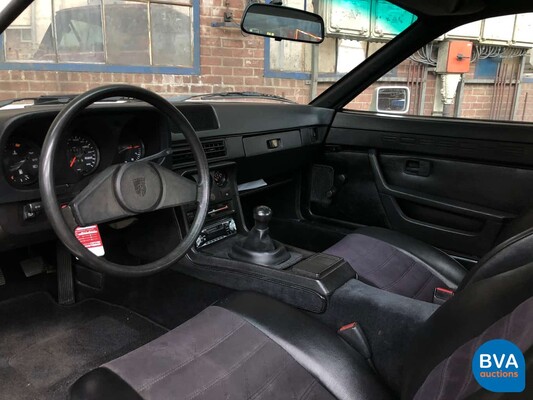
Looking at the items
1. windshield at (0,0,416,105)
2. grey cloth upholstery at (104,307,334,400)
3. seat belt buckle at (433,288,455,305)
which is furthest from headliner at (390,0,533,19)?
windshield at (0,0,416,105)

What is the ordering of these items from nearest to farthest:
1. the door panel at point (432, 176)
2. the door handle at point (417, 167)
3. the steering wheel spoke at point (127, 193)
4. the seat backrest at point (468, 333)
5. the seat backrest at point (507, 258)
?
the seat backrest at point (468, 333) → the seat backrest at point (507, 258) → the steering wheel spoke at point (127, 193) → the door panel at point (432, 176) → the door handle at point (417, 167)

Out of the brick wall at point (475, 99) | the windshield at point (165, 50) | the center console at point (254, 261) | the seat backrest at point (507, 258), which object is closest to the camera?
the seat backrest at point (507, 258)

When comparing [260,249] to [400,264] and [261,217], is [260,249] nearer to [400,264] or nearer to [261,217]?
[261,217]

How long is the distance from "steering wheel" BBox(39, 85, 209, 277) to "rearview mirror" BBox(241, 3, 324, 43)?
2.66 ft

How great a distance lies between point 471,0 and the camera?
1.65 meters

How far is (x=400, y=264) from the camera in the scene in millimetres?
1695

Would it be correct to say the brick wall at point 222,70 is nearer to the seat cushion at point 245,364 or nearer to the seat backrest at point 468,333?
the seat cushion at point 245,364

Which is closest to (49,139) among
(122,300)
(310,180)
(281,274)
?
(281,274)

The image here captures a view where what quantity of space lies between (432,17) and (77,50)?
2969mm

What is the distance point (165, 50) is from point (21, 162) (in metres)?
3.05

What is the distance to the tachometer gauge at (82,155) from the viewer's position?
4.63 ft

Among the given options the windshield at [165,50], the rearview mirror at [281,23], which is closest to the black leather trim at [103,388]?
the rearview mirror at [281,23]

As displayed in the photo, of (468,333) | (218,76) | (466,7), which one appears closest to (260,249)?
(468,333)

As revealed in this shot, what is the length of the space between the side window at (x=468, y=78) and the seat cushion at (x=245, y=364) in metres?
1.44
